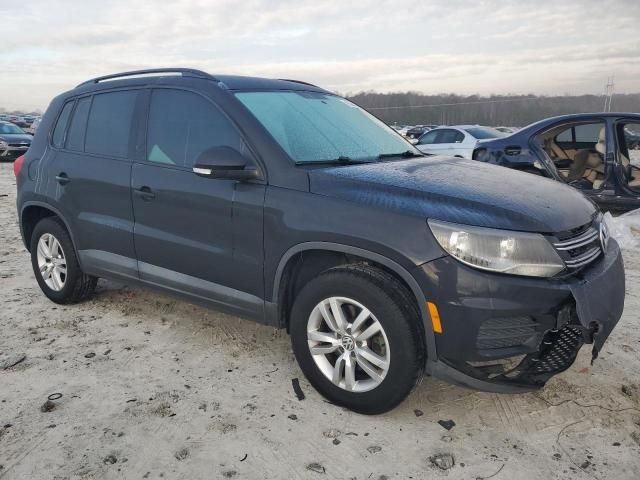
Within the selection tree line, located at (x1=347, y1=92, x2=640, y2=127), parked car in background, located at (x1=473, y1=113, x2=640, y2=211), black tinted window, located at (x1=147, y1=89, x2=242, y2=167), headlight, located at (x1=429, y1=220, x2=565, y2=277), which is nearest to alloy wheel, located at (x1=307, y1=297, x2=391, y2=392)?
headlight, located at (x1=429, y1=220, x2=565, y2=277)

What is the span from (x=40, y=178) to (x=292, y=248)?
101 inches

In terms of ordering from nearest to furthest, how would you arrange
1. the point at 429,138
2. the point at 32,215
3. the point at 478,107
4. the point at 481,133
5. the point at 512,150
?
the point at 32,215 < the point at 512,150 < the point at 481,133 < the point at 429,138 < the point at 478,107

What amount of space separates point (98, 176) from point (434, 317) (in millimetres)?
2608

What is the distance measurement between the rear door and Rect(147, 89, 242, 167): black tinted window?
0.79 feet

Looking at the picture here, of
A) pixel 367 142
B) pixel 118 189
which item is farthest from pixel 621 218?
pixel 118 189

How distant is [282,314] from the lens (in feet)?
10.3

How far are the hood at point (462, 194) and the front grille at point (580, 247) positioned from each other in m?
0.06

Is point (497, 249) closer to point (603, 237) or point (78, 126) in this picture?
point (603, 237)

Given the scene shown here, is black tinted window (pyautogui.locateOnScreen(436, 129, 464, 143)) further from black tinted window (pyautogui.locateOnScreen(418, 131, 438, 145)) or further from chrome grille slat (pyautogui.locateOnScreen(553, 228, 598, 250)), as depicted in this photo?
chrome grille slat (pyautogui.locateOnScreen(553, 228, 598, 250))

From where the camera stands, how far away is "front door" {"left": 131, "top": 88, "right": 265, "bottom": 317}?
3.12 meters

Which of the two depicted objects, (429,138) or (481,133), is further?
(429,138)

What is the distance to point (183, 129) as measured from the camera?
3.48m

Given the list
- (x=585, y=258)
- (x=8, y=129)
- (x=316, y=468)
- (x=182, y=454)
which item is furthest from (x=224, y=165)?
(x=8, y=129)

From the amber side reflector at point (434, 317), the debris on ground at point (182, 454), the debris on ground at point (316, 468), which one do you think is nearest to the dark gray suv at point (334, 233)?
the amber side reflector at point (434, 317)
